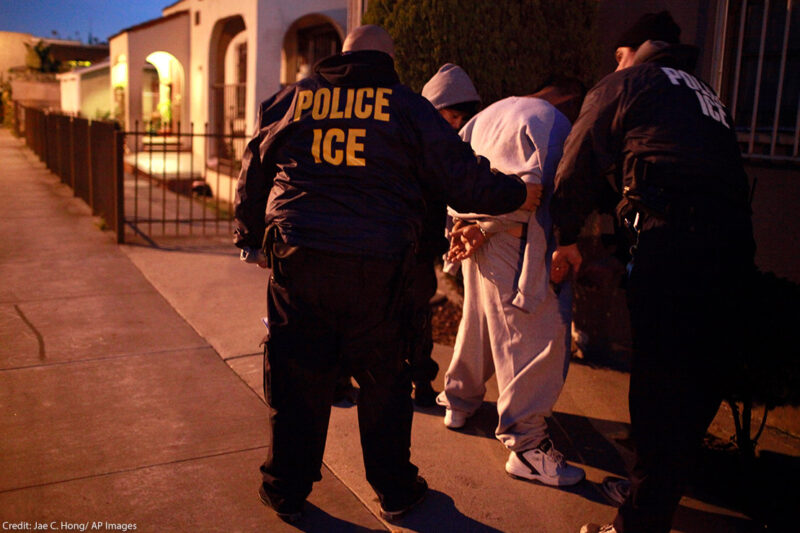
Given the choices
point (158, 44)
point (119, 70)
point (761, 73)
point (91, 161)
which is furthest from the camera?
point (119, 70)

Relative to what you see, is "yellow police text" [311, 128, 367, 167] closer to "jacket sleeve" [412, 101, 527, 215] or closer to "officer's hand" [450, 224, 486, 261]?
"jacket sleeve" [412, 101, 527, 215]

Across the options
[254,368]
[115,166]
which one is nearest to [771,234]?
[254,368]

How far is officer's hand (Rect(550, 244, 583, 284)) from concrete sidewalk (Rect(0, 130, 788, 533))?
0.95m

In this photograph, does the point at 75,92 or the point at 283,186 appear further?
the point at 75,92

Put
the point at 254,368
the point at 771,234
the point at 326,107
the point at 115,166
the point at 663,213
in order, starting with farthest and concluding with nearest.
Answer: the point at 115,166 → the point at 254,368 → the point at 771,234 → the point at 326,107 → the point at 663,213

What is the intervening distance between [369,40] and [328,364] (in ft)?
4.14

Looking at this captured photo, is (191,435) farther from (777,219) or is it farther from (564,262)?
(777,219)

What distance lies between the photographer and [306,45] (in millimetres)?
14977

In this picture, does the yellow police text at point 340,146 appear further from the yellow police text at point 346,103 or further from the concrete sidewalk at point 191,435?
the concrete sidewalk at point 191,435

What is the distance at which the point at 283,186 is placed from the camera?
9.61 feet

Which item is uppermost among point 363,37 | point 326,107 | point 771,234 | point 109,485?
point 363,37

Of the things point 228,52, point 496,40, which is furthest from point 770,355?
point 228,52

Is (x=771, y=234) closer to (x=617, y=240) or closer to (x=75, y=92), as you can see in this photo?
(x=617, y=240)

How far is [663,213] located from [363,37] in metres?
1.30
